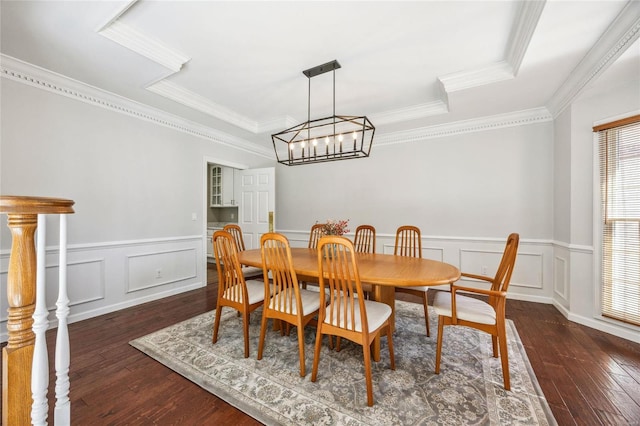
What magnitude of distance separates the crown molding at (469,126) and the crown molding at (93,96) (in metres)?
2.86

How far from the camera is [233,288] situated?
2.28m

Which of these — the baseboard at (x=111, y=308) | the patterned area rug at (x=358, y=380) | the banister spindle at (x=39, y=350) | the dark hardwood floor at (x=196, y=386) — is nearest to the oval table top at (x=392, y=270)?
the patterned area rug at (x=358, y=380)

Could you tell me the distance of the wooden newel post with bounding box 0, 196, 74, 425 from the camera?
879mm

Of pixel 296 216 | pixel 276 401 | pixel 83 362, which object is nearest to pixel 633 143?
pixel 276 401

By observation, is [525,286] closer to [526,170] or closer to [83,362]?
[526,170]

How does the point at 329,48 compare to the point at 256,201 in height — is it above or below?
above

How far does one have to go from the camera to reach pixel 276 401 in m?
1.62

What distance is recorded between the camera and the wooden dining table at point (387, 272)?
175 cm

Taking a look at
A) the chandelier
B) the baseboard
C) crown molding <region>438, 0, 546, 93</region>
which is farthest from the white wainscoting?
crown molding <region>438, 0, 546, 93</region>

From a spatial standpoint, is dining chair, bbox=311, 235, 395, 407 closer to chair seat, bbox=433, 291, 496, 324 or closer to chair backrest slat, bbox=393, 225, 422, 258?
chair seat, bbox=433, 291, 496, 324

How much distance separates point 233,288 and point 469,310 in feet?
6.21

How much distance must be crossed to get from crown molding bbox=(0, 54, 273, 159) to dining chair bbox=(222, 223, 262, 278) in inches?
66.7

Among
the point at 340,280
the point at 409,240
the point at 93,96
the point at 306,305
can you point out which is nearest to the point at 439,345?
the point at 340,280

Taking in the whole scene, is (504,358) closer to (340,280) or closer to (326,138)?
(340,280)
